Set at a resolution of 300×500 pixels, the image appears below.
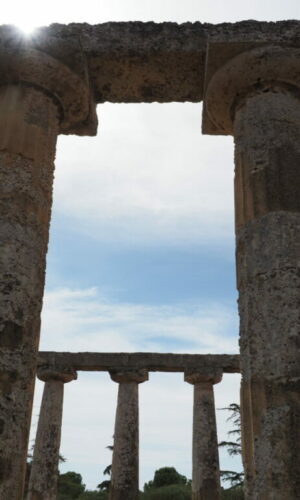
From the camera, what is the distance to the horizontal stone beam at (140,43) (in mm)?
7484

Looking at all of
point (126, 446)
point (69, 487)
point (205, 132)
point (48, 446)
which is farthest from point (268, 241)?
point (69, 487)

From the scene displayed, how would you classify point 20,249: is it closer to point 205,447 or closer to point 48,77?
point 48,77

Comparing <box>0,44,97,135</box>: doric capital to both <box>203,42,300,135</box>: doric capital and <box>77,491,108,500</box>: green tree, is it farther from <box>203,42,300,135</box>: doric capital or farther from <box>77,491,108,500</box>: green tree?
<box>77,491,108,500</box>: green tree

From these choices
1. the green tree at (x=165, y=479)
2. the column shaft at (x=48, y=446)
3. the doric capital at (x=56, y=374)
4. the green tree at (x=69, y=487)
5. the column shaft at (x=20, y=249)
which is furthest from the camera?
the green tree at (x=165, y=479)

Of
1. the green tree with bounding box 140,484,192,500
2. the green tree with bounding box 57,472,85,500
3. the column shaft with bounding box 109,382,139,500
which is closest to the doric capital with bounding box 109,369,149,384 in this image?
the column shaft with bounding box 109,382,139,500

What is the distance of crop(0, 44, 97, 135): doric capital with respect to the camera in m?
7.48

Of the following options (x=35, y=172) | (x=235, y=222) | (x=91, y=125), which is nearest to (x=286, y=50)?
(x=235, y=222)

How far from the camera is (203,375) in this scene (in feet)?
69.3

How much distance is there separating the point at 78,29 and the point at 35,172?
7.21 ft

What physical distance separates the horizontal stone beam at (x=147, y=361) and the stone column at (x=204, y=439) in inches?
14.5

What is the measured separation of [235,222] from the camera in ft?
22.9

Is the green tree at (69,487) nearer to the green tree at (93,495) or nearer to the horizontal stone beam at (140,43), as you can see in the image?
the green tree at (93,495)

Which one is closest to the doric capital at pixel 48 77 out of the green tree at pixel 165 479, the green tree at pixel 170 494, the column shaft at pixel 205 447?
the column shaft at pixel 205 447

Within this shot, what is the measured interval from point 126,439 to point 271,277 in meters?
16.6
